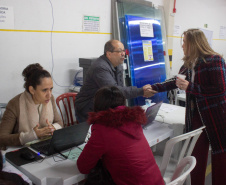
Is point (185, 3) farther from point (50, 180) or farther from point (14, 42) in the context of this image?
point (50, 180)

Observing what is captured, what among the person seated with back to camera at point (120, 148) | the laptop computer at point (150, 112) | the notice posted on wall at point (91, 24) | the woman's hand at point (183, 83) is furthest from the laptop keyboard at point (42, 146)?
the notice posted on wall at point (91, 24)

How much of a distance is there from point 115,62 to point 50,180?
56.9 inches

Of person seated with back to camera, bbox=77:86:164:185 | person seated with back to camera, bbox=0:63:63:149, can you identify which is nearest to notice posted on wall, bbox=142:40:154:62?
person seated with back to camera, bbox=0:63:63:149

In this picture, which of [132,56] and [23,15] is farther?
[132,56]

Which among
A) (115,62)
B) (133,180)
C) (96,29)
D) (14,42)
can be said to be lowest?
(133,180)

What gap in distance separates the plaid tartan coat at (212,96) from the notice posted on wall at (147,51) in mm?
1770

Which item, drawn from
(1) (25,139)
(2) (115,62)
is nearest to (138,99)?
(2) (115,62)

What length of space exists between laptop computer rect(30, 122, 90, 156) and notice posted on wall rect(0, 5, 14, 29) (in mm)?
1509

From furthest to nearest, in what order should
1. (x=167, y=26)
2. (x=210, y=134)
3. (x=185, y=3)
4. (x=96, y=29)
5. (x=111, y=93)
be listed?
(x=185, y=3)
(x=167, y=26)
(x=96, y=29)
(x=210, y=134)
(x=111, y=93)

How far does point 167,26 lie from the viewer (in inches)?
166

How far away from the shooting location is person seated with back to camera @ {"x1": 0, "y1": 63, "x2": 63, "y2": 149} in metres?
1.73

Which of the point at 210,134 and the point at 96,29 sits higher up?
the point at 96,29

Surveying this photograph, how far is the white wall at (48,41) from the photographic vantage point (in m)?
2.65

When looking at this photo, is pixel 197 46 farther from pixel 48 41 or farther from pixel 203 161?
pixel 48 41
